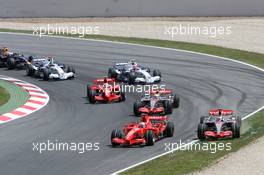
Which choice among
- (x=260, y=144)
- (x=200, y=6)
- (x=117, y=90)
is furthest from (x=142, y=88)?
(x=200, y=6)

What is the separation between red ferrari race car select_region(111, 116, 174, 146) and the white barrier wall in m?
31.8

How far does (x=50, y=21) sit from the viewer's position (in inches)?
2279

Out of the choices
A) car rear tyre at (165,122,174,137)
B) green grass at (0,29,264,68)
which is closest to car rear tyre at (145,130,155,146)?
car rear tyre at (165,122,174,137)

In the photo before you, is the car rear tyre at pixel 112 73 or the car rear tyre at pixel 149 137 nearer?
the car rear tyre at pixel 149 137

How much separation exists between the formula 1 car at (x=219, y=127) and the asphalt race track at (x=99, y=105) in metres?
0.76

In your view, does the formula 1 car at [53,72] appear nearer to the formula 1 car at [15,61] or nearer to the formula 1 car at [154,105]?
the formula 1 car at [15,61]

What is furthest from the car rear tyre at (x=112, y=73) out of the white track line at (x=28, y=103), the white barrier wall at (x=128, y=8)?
the white barrier wall at (x=128, y=8)

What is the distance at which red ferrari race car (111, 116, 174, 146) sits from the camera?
81.7ft

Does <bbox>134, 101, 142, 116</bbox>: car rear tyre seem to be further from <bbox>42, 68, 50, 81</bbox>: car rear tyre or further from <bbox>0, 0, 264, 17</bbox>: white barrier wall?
<bbox>0, 0, 264, 17</bbox>: white barrier wall

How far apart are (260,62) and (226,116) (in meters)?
17.5

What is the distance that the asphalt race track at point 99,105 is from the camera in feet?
76.5

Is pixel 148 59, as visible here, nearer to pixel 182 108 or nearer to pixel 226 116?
pixel 182 108

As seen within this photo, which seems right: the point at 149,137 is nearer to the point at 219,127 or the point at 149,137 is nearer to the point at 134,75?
the point at 219,127

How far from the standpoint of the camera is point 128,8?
5784 centimetres
